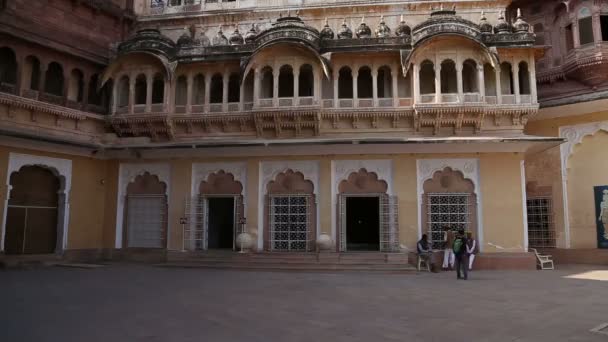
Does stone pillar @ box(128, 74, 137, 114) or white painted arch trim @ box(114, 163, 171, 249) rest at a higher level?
stone pillar @ box(128, 74, 137, 114)

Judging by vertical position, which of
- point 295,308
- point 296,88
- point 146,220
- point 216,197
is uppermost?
point 296,88

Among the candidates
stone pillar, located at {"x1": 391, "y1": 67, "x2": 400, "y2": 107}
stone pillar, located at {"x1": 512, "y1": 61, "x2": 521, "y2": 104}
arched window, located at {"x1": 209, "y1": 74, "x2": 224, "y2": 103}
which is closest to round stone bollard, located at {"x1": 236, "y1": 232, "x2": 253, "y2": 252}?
arched window, located at {"x1": 209, "y1": 74, "x2": 224, "y2": 103}

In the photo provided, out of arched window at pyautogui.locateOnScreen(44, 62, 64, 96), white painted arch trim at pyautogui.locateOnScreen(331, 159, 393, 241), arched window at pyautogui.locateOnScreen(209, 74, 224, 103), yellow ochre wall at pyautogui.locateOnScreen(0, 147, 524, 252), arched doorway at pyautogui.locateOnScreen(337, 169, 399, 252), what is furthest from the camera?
arched window at pyautogui.locateOnScreen(209, 74, 224, 103)

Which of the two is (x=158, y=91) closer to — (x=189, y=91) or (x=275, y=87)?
(x=189, y=91)

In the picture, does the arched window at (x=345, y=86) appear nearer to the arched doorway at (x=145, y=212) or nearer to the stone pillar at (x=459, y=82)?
the stone pillar at (x=459, y=82)

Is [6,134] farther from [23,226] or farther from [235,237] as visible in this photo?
[235,237]

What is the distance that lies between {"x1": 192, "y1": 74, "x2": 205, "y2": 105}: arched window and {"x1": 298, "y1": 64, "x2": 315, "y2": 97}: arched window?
12.3 ft

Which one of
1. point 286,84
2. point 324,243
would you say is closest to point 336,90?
point 286,84

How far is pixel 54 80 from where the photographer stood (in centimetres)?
1681

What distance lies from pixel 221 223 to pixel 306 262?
6.47 metres

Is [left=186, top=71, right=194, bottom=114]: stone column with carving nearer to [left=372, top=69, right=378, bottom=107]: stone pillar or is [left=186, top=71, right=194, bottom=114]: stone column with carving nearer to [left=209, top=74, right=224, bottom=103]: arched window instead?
[left=209, top=74, right=224, bottom=103]: arched window

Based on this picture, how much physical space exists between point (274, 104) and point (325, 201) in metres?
3.82

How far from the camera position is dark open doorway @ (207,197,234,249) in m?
18.7

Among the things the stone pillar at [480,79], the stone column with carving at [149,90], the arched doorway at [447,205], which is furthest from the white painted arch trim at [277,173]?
the stone pillar at [480,79]
